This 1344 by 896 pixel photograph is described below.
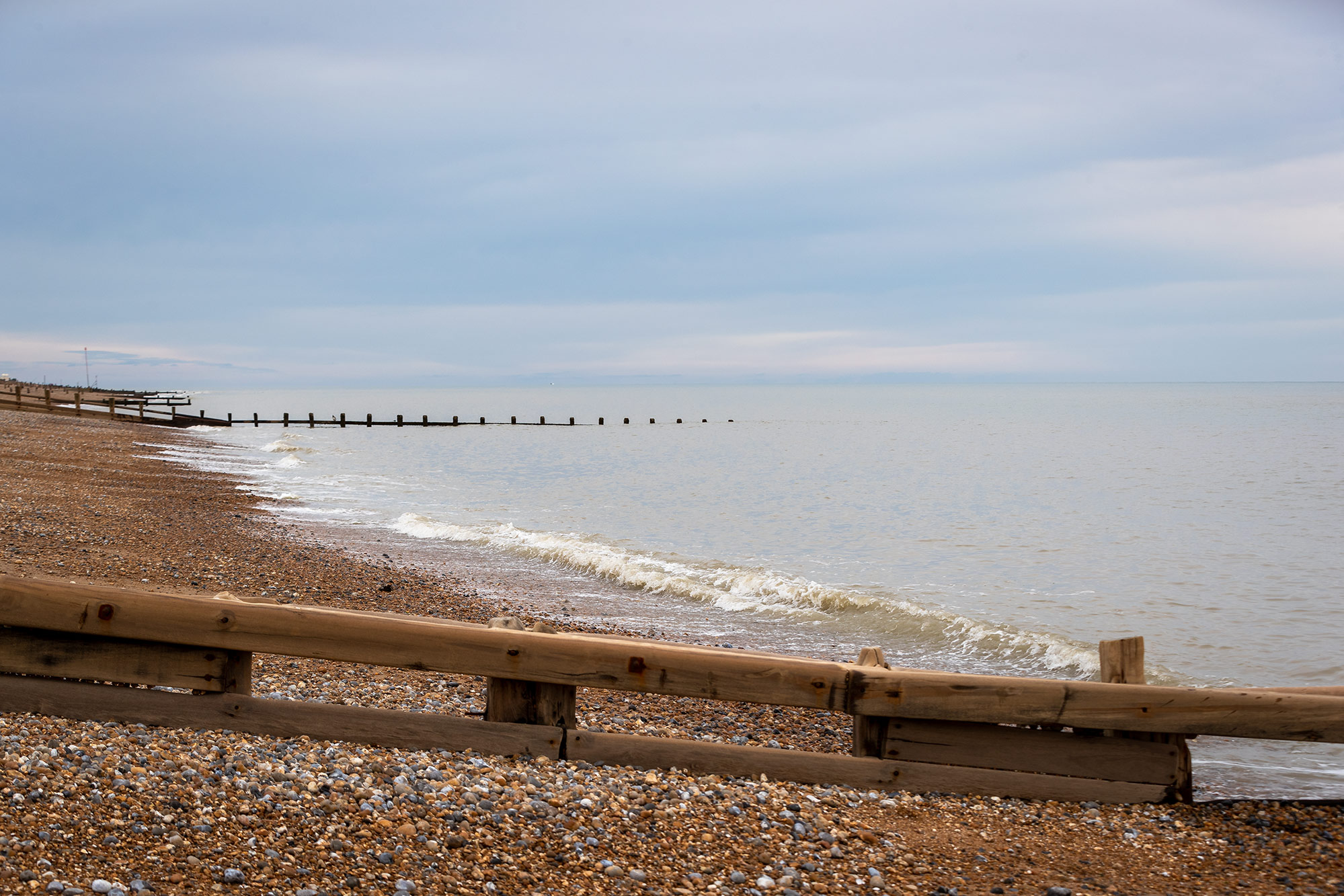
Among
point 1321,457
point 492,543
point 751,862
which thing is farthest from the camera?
point 1321,457

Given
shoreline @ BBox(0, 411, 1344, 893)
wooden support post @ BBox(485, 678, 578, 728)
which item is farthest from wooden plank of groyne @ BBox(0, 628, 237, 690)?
wooden support post @ BBox(485, 678, 578, 728)

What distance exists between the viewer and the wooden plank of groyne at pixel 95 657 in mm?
5258

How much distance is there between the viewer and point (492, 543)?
64.6 ft

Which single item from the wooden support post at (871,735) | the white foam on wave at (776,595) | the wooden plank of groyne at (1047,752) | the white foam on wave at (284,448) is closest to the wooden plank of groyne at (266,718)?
the wooden support post at (871,735)

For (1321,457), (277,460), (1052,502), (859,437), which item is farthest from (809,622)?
(859,437)

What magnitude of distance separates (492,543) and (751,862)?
15.8 metres

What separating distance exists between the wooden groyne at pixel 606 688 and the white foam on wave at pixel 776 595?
21.3 ft

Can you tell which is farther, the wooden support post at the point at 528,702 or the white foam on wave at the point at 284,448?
the white foam on wave at the point at 284,448

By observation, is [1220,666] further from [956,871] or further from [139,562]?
[139,562]

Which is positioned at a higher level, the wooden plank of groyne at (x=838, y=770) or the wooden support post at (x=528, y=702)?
the wooden support post at (x=528, y=702)

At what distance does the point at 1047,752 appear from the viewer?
5535 millimetres

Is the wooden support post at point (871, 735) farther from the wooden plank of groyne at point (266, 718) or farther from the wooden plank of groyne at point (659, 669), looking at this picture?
the wooden plank of groyne at point (266, 718)

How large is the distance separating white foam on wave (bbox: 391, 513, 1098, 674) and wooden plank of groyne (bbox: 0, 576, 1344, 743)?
21.1 feet

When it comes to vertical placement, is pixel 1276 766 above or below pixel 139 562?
below
